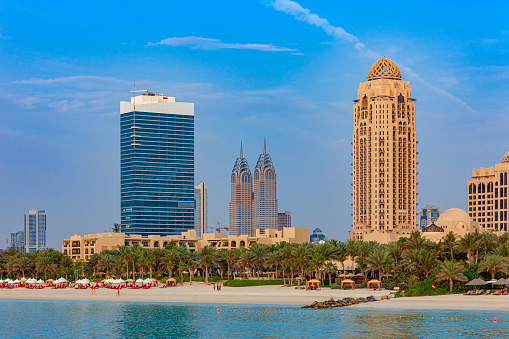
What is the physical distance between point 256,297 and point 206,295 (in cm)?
986

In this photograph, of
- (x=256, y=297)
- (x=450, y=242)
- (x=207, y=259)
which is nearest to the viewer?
(x=256, y=297)

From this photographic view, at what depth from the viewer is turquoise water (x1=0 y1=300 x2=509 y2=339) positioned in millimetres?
94375

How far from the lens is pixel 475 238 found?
140 meters

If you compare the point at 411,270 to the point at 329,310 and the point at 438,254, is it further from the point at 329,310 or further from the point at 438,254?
the point at 329,310

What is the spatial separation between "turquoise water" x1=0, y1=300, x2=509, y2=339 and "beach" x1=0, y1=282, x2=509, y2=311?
5.17 m

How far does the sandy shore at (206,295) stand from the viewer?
13125 centimetres

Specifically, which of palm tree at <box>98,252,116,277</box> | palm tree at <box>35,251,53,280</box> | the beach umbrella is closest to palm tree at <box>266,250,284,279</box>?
palm tree at <box>98,252,116,277</box>

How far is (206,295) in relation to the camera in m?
142

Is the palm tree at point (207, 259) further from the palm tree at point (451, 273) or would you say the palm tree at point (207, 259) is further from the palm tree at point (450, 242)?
the palm tree at point (451, 273)

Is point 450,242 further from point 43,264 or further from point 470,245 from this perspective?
point 43,264

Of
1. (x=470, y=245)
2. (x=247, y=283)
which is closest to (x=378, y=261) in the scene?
(x=470, y=245)

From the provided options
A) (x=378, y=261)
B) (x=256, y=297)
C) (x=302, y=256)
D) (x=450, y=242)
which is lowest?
(x=256, y=297)

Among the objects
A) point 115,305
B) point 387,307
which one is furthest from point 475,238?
point 115,305

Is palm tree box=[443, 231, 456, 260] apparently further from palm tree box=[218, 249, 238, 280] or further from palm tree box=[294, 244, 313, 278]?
palm tree box=[218, 249, 238, 280]
